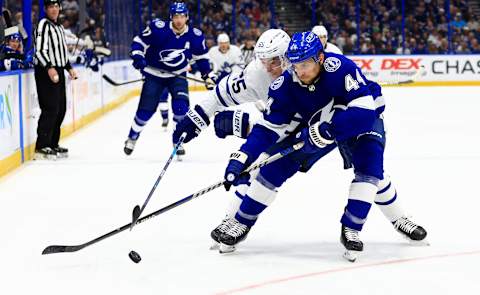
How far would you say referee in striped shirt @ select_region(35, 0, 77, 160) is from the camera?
7234mm

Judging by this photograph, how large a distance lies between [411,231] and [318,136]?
2.57 ft

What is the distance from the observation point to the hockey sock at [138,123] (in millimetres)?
7594

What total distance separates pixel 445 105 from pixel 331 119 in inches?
371

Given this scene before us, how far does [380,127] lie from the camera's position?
3.90 m

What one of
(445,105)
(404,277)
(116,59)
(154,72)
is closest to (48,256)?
(404,277)

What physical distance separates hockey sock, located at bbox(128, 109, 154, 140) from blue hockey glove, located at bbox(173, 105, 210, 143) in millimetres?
3390

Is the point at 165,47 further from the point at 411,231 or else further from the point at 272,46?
the point at 411,231

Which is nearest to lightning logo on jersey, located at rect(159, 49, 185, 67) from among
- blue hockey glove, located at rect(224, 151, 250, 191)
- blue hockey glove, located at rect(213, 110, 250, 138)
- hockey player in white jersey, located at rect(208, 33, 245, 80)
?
blue hockey glove, located at rect(213, 110, 250, 138)

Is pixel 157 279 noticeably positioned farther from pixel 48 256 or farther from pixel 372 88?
pixel 372 88

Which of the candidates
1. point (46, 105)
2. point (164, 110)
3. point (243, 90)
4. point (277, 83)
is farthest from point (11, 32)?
point (277, 83)

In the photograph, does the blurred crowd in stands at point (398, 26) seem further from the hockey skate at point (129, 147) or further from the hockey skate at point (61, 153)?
the hockey skate at point (61, 153)

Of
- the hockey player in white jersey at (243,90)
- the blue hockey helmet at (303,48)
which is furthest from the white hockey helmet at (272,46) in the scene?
the blue hockey helmet at (303,48)

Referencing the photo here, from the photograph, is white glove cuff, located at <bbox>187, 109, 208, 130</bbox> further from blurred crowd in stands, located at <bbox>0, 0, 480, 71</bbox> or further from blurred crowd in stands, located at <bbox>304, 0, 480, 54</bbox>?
blurred crowd in stands, located at <bbox>304, 0, 480, 54</bbox>

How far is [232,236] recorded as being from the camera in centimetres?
393
